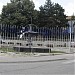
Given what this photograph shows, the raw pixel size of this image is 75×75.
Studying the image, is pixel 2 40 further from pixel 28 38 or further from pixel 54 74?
pixel 54 74

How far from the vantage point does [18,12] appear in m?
77.0

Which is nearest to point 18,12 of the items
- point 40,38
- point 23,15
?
point 23,15

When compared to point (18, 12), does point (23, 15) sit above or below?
below

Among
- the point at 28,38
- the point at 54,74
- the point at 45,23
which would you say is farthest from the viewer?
the point at 45,23

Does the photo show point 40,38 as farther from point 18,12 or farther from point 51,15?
point 51,15

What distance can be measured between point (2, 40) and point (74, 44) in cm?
917

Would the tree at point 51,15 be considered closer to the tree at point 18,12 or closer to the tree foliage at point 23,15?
the tree foliage at point 23,15

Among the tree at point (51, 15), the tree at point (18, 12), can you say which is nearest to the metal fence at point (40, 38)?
the tree at point (18, 12)

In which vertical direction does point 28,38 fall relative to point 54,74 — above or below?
above

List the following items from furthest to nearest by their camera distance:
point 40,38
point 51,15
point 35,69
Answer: point 51,15 → point 40,38 → point 35,69

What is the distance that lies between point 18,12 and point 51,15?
41.6 feet

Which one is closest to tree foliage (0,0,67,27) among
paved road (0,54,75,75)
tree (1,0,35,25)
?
tree (1,0,35,25)

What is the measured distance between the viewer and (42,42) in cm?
3528

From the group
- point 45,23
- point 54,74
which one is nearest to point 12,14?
point 45,23
